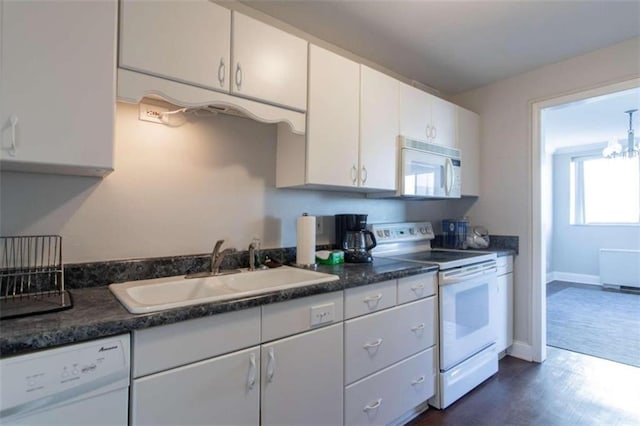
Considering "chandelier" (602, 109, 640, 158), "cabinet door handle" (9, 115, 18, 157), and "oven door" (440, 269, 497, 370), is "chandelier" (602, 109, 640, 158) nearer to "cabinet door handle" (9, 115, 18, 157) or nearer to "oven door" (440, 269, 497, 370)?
"oven door" (440, 269, 497, 370)

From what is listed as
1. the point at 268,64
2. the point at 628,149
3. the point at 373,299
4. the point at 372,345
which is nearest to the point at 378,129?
the point at 268,64

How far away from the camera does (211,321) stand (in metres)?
1.18

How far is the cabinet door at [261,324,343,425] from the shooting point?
52.1 inches

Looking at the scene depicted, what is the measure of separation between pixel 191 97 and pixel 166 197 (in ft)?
1.72

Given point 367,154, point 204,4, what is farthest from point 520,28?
point 204,4

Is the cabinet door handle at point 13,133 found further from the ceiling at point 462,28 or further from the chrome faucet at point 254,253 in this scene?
the ceiling at point 462,28

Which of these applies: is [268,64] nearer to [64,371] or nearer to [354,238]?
[354,238]

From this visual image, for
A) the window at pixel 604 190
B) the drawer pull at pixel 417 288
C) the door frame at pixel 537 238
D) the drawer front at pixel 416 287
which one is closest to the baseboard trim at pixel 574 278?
the window at pixel 604 190

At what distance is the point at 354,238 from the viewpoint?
221cm

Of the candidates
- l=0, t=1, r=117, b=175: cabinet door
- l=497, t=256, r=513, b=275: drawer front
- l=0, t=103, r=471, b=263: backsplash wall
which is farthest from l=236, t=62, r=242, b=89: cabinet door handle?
l=497, t=256, r=513, b=275: drawer front

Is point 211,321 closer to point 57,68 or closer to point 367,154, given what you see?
point 57,68

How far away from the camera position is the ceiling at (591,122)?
11.7 feet

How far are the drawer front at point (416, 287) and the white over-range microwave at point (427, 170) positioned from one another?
658 mm

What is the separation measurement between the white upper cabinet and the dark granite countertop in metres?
1.48
